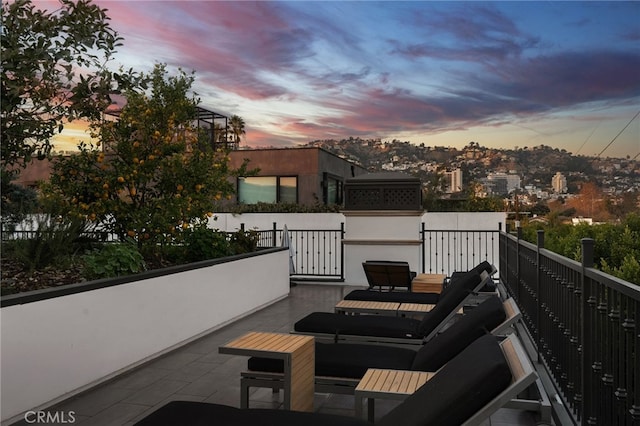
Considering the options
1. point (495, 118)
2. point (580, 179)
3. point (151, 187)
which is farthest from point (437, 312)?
point (495, 118)

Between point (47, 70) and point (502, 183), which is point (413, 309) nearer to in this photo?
point (47, 70)

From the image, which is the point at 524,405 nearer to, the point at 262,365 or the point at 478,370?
the point at 478,370

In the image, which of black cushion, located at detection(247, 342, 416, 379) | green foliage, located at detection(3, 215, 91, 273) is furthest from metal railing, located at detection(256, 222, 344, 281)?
black cushion, located at detection(247, 342, 416, 379)

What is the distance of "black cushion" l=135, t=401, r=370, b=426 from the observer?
8.32 feet

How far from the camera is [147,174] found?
7098 mm

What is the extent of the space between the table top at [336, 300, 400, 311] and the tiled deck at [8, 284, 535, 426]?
1.37 meters

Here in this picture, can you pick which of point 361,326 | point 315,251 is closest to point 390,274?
point 361,326

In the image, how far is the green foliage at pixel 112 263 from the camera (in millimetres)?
5242

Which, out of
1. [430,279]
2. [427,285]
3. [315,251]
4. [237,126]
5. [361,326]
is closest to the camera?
[361,326]

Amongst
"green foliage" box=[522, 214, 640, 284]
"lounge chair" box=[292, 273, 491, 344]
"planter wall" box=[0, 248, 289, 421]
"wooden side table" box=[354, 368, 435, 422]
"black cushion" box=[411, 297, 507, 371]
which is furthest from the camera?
"green foliage" box=[522, 214, 640, 284]

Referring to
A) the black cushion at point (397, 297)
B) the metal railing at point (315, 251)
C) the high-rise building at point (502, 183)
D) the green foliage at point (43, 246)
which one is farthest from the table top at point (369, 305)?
the high-rise building at point (502, 183)

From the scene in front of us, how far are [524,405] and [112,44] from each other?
4.88 metres

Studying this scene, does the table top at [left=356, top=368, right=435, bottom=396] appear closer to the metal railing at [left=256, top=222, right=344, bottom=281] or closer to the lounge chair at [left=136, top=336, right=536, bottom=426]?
the lounge chair at [left=136, top=336, right=536, bottom=426]

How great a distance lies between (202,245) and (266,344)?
164 inches
